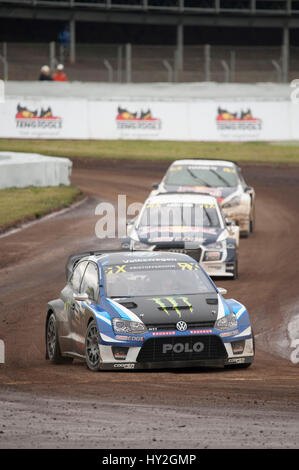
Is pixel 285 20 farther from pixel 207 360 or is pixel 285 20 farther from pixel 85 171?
pixel 207 360

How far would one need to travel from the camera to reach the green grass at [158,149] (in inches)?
1601

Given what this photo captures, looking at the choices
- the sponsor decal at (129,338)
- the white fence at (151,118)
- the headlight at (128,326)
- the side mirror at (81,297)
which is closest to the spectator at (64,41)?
the white fence at (151,118)

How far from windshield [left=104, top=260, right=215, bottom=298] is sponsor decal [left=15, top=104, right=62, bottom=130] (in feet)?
→ 99.9

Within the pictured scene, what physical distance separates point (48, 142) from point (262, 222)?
60.2 feet

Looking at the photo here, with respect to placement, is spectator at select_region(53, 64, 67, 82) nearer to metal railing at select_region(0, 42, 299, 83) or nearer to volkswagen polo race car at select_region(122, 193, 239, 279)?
metal railing at select_region(0, 42, 299, 83)

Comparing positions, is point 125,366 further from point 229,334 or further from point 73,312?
point 73,312

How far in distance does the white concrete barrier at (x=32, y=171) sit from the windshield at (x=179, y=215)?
1224 centimetres

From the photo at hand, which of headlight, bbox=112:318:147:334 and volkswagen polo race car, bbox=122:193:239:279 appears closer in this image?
headlight, bbox=112:318:147:334

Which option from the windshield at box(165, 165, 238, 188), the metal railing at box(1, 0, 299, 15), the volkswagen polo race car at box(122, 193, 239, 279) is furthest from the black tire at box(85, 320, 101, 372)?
the metal railing at box(1, 0, 299, 15)

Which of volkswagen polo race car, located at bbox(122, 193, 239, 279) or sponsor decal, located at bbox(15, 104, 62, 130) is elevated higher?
sponsor decal, located at bbox(15, 104, 62, 130)

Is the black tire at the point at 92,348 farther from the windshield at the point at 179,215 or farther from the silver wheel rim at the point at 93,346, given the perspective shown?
the windshield at the point at 179,215

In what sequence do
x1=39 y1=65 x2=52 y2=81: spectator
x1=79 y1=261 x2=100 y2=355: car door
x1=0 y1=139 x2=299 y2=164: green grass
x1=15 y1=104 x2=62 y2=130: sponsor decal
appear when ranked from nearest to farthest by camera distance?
x1=79 y1=261 x2=100 y2=355: car door < x1=0 y1=139 x2=299 y2=164: green grass < x1=15 y1=104 x2=62 y2=130: sponsor decal < x1=39 y1=65 x2=52 y2=81: spectator

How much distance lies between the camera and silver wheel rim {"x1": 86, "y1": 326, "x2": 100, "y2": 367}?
1102 centimetres
